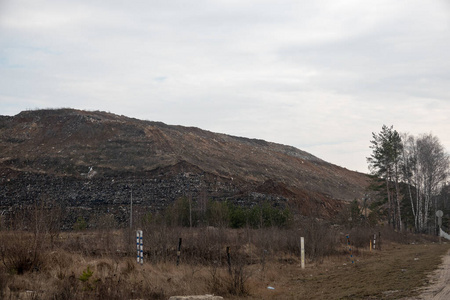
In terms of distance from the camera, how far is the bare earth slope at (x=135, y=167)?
61.7 meters

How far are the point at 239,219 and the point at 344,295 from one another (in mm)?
29269

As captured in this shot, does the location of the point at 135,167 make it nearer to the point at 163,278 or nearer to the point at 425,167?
the point at 425,167

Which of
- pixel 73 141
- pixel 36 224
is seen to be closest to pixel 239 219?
pixel 36 224

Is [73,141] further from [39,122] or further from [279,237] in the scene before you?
[279,237]

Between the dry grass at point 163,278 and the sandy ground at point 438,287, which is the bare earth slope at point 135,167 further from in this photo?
the sandy ground at point 438,287

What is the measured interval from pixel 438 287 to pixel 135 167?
59859 millimetres

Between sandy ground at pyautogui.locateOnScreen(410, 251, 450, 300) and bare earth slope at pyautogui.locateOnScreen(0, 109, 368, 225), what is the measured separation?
3995cm

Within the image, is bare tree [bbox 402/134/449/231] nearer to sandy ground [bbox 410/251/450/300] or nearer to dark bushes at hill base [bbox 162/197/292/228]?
dark bushes at hill base [bbox 162/197/292/228]

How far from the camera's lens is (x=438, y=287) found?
11828 millimetres

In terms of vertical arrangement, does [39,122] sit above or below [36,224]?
above

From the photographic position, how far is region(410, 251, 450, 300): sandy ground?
10.6 m

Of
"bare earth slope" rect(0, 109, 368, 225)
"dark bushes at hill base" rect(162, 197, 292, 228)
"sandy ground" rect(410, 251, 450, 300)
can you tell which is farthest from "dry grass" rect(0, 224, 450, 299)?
"bare earth slope" rect(0, 109, 368, 225)

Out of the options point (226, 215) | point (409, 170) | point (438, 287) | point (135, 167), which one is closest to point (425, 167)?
point (409, 170)

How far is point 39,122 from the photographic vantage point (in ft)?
287
